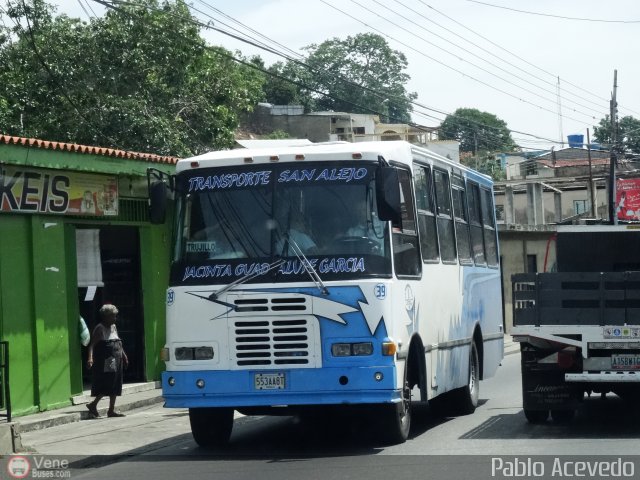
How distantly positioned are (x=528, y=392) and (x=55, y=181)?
829 cm

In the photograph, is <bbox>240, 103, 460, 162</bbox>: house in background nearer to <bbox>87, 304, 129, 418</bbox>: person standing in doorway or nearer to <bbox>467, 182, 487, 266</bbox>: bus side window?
<bbox>467, 182, 487, 266</bbox>: bus side window

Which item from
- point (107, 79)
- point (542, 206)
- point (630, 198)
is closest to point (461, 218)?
point (107, 79)

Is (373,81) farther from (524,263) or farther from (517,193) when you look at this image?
(524,263)

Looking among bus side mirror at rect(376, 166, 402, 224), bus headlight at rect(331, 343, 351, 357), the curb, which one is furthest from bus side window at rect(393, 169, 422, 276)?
the curb

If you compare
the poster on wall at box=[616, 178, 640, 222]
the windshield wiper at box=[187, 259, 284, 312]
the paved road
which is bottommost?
the paved road

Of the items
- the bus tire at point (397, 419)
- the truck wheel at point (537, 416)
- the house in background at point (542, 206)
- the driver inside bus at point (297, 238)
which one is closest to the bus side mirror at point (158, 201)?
the driver inside bus at point (297, 238)

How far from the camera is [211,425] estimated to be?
12641mm

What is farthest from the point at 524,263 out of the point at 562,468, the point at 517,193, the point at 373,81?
the point at 373,81

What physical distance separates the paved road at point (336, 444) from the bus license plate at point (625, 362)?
72 cm

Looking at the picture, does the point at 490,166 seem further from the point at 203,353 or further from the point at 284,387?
the point at 284,387

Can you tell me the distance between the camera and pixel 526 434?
12.7 meters

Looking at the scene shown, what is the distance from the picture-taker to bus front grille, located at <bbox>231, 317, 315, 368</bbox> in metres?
11.4

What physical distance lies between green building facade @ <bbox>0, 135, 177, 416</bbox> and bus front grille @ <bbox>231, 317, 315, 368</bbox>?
597 centimetres

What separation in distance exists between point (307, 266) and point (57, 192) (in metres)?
7.45
